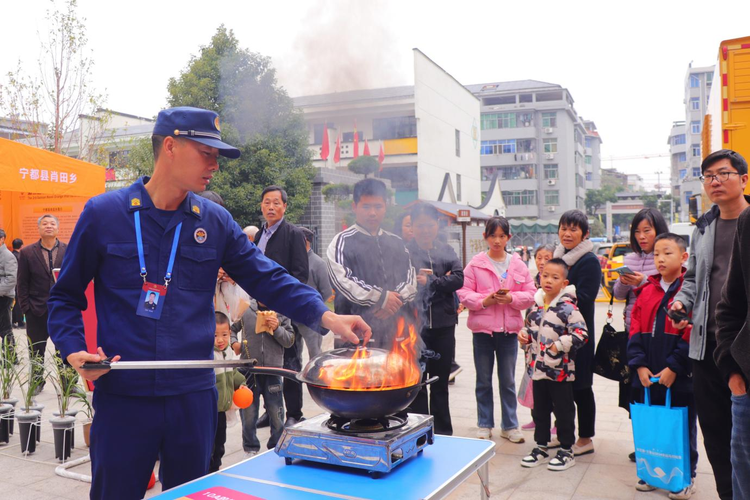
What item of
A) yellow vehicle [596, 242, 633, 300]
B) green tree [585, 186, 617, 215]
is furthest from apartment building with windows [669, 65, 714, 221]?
yellow vehicle [596, 242, 633, 300]

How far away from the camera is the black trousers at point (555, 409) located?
4465 mm

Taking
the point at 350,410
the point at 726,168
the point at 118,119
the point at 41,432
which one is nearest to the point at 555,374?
the point at 726,168

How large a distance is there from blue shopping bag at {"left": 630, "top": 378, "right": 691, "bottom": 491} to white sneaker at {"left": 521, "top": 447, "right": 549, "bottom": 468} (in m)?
0.78

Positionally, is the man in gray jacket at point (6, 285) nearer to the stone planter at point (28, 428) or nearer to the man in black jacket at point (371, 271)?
the stone planter at point (28, 428)

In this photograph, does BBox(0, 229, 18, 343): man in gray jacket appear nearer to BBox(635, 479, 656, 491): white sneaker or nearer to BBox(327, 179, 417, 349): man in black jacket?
BBox(327, 179, 417, 349): man in black jacket

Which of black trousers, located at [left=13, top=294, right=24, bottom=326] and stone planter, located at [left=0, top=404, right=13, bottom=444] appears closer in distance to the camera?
stone planter, located at [left=0, top=404, right=13, bottom=444]

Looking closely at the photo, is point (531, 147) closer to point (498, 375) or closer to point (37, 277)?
point (37, 277)

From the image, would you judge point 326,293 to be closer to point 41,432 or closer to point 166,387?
point 41,432

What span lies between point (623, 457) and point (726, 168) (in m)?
2.51

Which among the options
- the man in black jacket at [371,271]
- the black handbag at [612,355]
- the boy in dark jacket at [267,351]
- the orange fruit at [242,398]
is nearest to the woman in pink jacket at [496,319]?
the black handbag at [612,355]

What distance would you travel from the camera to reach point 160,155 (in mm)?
2342

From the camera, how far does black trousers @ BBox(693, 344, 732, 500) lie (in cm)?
324

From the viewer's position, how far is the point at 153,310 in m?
2.21

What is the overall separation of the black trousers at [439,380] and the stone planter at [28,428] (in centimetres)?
315
